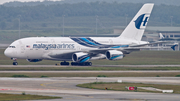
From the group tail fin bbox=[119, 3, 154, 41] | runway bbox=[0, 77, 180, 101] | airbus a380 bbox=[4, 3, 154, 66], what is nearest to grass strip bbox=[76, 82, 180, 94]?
runway bbox=[0, 77, 180, 101]

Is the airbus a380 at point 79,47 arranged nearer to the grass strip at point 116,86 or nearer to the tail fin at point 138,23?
the tail fin at point 138,23

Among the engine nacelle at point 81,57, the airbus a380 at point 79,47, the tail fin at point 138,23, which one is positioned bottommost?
the engine nacelle at point 81,57

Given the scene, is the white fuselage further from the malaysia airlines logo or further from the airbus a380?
the malaysia airlines logo

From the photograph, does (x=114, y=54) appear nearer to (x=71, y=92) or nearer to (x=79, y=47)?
(x=79, y=47)

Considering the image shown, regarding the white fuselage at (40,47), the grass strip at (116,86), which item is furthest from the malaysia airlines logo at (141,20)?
the grass strip at (116,86)

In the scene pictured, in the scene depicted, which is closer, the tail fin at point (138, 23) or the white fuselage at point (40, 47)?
the white fuselage at point (40, 47)

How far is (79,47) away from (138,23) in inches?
465

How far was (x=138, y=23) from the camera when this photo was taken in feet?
234

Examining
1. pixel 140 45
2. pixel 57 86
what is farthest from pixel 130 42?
Answer: pixel 57 86

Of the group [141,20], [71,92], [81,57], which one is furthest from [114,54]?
Result: [71,92]

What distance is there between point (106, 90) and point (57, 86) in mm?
5005

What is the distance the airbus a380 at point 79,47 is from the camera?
6475cm

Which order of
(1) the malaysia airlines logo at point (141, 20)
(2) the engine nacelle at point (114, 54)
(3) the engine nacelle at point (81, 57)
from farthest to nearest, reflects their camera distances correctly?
(1) the malaysia airlines logo at point (141, 20) < (2) the engine nacelle at point (114, 54) < (3) the engine nacelle at point (81, 57)

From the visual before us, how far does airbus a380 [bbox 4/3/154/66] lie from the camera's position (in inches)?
2549
